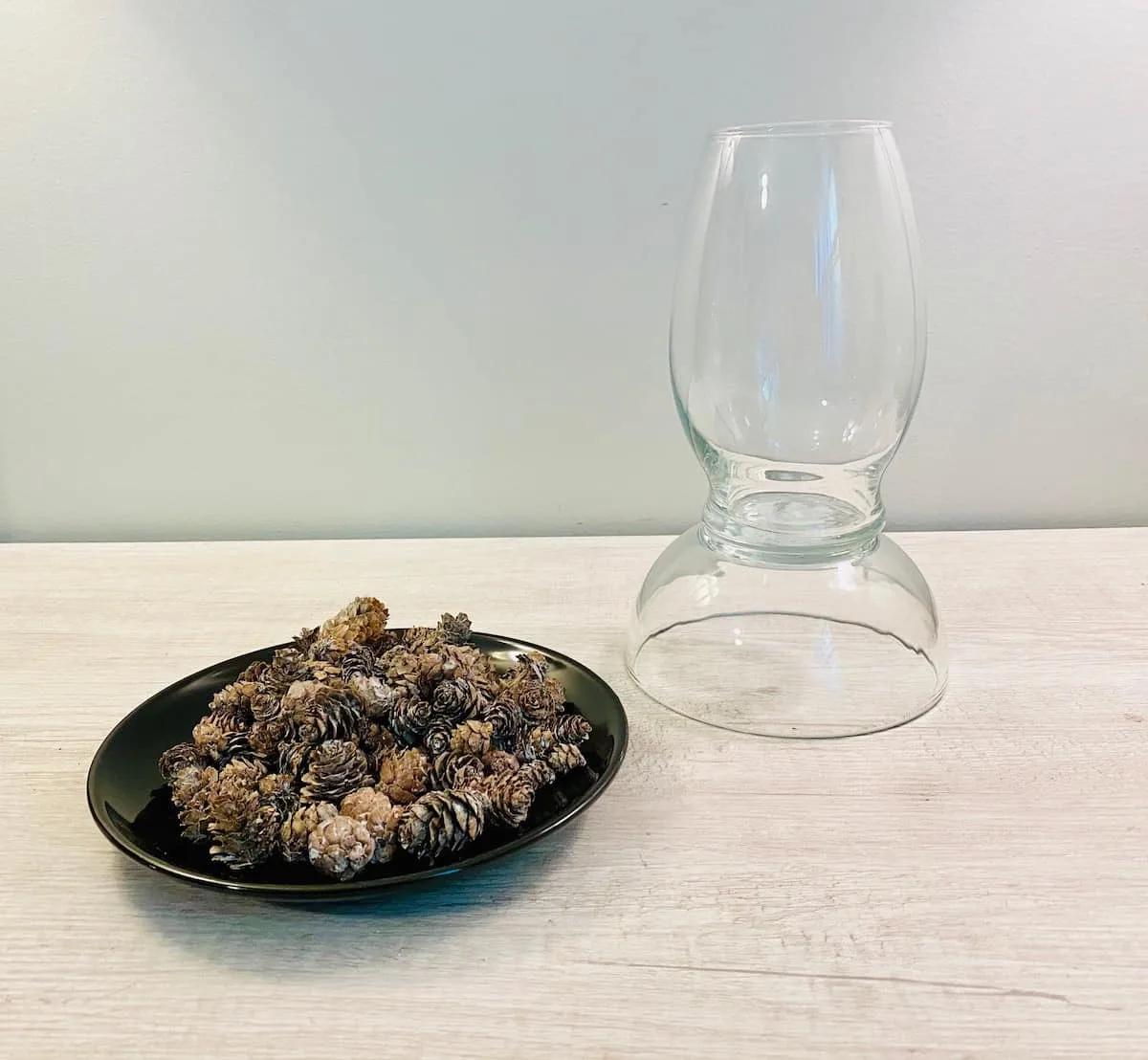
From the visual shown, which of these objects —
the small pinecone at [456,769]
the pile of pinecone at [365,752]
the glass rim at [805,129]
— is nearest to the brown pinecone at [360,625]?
the pile of pinecone at [365,752]

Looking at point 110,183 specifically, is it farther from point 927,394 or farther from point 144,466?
point 927,394

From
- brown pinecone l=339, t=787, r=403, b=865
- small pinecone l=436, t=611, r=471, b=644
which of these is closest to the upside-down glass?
small pinecone l=436, t=611, r=471, b=644

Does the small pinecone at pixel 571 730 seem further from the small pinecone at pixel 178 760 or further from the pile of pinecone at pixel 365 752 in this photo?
the small pinecone at pixel 178 760

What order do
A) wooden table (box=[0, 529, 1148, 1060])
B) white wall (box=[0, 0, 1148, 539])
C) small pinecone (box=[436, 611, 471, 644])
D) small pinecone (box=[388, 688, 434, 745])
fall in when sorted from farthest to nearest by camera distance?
white wall (box=[0, 0, 1148, 539])
small pinecone (box=[436, 611, 471, 644])
small pinecone (box=[388, 688, 434, 745])
wooden table (box=[0, 529, 1148, 1060])

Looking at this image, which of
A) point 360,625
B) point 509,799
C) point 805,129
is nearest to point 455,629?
point 360,625

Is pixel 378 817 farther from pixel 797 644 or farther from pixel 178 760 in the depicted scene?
pixel 797 644

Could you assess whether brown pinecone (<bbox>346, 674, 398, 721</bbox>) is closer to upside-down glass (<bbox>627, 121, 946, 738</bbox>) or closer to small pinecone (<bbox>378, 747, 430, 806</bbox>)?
small pinecone (<bbox>378, 747, 430, 806</bbox>)

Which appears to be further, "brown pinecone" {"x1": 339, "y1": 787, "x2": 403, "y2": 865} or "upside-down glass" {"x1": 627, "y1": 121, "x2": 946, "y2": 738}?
"upside-down glass" {"x1": 627, "y1": 121, "x2": 946, "y2": 738}
